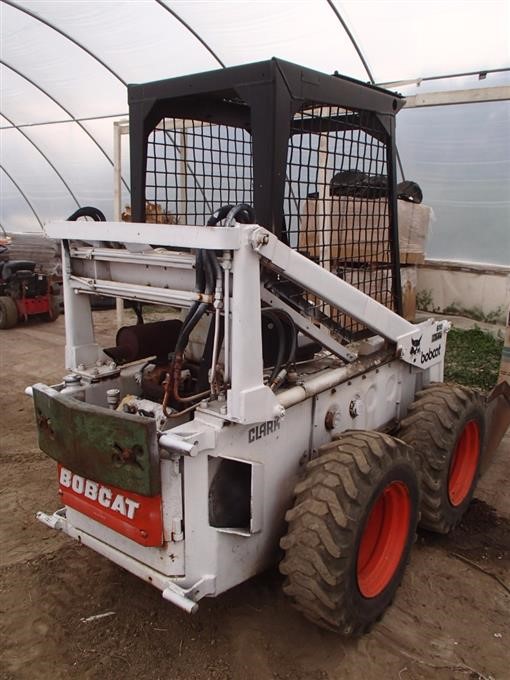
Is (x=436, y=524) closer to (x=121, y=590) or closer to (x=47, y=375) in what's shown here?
(x=121, y=590)

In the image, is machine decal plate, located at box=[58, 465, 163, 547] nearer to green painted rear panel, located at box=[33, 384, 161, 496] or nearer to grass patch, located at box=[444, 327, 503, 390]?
green painted rear panel, located at box=[33, 384, 161, 496]

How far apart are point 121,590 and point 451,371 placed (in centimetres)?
423

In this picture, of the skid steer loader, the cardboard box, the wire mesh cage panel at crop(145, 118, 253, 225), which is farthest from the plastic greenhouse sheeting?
the skid steer loader

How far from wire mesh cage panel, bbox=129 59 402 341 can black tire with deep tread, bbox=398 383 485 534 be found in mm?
555

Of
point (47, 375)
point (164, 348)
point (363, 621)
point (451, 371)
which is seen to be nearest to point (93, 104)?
point (47, 375)

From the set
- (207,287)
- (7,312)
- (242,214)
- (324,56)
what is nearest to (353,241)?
(242,214)

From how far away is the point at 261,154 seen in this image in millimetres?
2258

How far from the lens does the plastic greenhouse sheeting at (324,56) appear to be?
19.7 ft

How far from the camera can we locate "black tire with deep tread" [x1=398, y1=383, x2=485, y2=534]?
299 centimetres

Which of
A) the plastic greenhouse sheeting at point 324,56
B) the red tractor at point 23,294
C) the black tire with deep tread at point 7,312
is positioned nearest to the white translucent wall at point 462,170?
the plastic greenhouse sheeting at point 324,56

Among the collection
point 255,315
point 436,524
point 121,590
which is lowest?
point 121,590

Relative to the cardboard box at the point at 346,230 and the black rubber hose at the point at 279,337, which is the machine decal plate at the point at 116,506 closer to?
the black rubber hose at the point at 279,337

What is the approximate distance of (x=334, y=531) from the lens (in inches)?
86.9

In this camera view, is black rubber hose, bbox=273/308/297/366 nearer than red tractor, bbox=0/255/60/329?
Yes
